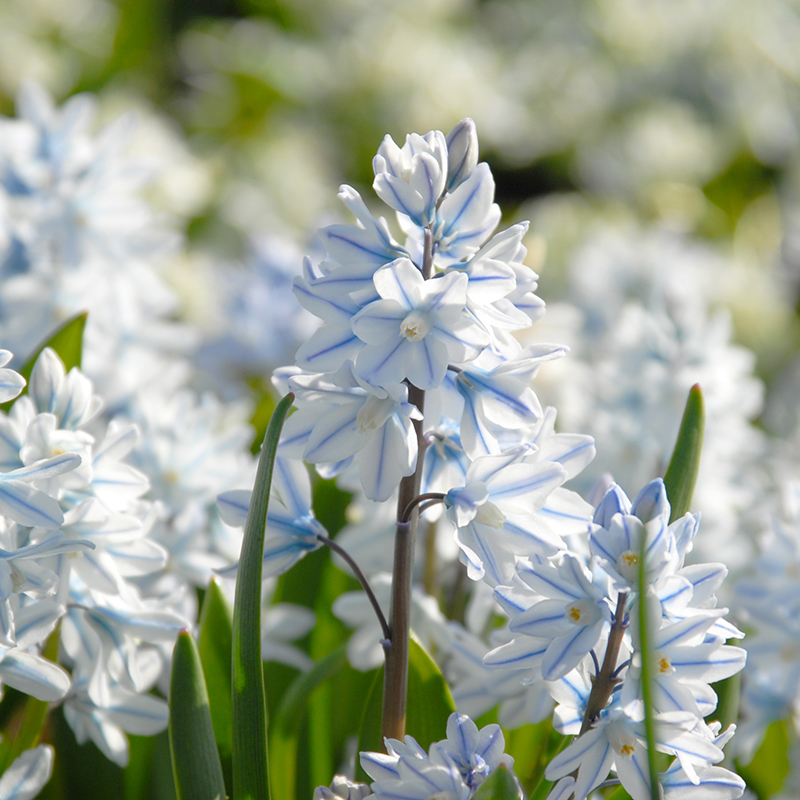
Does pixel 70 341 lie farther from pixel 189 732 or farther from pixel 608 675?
pixel 608 675

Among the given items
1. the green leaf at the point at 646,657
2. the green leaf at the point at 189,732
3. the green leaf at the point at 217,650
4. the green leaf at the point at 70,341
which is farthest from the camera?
the green leaf at the point at 70,341

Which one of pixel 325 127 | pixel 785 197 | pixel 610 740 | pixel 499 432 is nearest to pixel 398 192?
pixel 499 432

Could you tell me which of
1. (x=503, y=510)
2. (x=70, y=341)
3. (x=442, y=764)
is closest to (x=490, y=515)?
(x=503, y=510)

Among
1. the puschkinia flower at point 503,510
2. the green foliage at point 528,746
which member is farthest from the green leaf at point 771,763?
the puschkinia flower at point 503,510

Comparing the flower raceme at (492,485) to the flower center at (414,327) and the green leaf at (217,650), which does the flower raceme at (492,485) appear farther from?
the green leaf at (217,650)

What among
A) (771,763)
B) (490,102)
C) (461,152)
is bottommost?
(771,763)

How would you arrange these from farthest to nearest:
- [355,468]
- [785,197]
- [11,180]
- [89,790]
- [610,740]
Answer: [785,197] < [11,180] < [89,790] < [355,468] < [610,740]

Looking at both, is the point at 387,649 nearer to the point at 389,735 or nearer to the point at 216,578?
the point at 389,735
